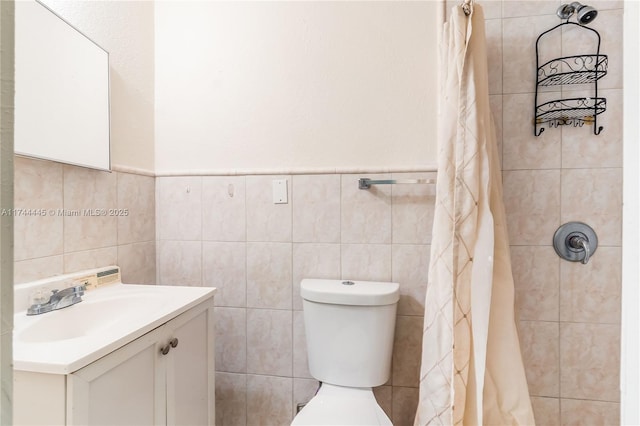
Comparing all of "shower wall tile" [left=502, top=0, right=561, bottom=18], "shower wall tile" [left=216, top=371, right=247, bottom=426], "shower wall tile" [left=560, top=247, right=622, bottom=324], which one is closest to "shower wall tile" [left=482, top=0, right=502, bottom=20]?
"shower wall tile" [left=502, top=0, right=561, bottom=18]

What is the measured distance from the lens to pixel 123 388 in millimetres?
785

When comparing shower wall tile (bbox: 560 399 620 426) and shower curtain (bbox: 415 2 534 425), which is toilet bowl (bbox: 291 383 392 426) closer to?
shower curtain (bbox: 415 2 534 425)

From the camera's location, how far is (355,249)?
136cm

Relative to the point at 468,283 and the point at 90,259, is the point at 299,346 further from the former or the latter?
the point at 90,259

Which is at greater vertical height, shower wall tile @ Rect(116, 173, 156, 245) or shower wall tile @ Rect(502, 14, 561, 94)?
shower wall tile @ Rect(502, 14, 561, 94)

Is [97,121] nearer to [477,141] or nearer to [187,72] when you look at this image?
[187,72]

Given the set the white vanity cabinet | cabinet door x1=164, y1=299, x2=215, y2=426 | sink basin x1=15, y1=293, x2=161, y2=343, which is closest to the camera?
the white vanity cabinet

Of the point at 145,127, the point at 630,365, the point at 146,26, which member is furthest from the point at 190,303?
the point at 146,26

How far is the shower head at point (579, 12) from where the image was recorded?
115 cm

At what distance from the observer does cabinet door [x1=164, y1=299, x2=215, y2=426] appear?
977 millimetres

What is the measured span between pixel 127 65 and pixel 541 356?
2.12m

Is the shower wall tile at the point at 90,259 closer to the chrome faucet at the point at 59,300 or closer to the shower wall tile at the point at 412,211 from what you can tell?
the chrome faucet at the point at 59,300

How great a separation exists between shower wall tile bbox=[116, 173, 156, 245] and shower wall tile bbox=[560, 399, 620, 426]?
6.30 feet

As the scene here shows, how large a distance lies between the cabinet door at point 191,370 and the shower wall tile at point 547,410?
4.23 ft
